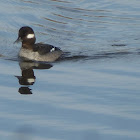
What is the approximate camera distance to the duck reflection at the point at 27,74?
46.6 ft

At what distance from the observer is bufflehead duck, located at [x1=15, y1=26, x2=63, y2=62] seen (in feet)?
58.8

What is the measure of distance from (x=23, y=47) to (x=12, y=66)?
1.89m

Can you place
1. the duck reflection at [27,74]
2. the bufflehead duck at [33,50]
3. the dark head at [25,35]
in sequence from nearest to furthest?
the duck reflection at [27,74] → the bufflehead duck at [33,50] → the dark head at [25,35]

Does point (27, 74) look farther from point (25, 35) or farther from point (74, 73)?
point (25, 35)

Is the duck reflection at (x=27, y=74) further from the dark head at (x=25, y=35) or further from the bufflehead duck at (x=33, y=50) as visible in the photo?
the dark head at (x=25, y=35)

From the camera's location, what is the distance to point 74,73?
1548 cm

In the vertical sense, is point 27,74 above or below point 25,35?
below

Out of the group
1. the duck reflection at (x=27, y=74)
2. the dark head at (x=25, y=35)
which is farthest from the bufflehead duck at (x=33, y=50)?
the duck reflection at (x=27, y=74)

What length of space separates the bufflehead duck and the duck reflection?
43 cm

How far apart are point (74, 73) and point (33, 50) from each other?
2.97 meters

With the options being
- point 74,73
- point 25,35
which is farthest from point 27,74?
point 25,35

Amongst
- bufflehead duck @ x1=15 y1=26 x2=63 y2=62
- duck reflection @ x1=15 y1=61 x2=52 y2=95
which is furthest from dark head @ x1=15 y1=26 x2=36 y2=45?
duck reflection @ x1=15 y1=61 x2=52 y2=95

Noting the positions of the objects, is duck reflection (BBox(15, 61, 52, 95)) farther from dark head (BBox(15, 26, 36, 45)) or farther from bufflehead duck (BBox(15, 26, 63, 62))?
dark head (BBox(15, 26, 36, 45))

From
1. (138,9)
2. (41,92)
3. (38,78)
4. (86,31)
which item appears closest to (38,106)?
(41,92)
